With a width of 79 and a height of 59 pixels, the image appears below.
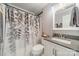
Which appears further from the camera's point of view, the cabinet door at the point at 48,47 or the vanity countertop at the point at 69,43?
the cabinet door at the point at 48,47

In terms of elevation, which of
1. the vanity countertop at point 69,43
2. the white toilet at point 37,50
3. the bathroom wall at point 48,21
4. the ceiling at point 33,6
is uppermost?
the ceiling at point 33,6

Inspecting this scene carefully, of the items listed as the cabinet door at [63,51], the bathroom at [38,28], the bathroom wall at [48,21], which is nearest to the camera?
the cabinet door at [63,51]

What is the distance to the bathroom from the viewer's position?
4.16 feet

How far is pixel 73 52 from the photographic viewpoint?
113 centimetres

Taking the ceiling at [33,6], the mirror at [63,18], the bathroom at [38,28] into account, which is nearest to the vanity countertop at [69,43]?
the bathroom at [38,28]

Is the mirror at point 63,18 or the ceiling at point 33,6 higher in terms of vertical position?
the ceiling at point 33,6

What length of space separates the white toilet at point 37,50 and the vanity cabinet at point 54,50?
61 millimetres

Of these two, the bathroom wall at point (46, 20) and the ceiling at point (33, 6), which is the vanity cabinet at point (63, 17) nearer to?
the bathroom wall at point (46, 20)

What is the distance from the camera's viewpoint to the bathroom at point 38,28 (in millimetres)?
1268

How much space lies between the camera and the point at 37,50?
1359 mm

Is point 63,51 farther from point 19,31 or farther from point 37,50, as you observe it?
point 19,31

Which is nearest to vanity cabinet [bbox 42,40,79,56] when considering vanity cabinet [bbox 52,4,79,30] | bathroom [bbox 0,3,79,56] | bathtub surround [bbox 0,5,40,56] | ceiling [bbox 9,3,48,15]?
bathroom [bbox 0,3,79,56]

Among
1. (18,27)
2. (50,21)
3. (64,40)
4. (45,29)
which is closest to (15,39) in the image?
(18,27)

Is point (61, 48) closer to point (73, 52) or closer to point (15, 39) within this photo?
point (73, 52)
